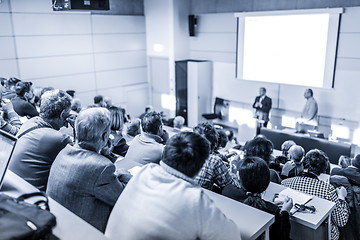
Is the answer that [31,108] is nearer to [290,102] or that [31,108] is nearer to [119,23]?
[119,23]

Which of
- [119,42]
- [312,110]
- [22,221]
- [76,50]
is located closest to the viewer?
[22,221]

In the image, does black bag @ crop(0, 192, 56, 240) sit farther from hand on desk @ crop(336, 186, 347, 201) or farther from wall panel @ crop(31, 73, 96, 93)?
wall panel @ crop(31, 73, 96, 93)

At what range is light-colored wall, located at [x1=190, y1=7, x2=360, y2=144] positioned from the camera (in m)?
6.71

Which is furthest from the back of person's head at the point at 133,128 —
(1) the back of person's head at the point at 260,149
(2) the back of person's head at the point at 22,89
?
(1) the back of person's head at the point at 260,149

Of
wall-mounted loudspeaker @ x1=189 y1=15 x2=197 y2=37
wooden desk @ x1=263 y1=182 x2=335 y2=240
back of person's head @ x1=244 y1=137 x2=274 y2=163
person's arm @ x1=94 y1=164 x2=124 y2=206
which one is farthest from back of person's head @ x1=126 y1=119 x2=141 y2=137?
wall-mounted loudspeaker @ x1=189 y1=15 x2=197 y2=37

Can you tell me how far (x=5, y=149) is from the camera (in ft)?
5.22

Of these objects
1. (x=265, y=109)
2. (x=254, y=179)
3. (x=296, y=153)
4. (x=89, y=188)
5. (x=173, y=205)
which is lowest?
(x=265, y=109)

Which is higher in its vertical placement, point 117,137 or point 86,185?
point 86,185

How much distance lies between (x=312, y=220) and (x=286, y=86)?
5.86m

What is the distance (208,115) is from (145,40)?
Result: 3060 mm

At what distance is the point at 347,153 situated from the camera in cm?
585

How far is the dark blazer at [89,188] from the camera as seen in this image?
1.87 meters

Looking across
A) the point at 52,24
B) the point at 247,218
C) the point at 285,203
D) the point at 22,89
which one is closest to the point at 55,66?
the point at 52,24

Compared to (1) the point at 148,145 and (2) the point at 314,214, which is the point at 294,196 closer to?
(2) the point at 314,214
